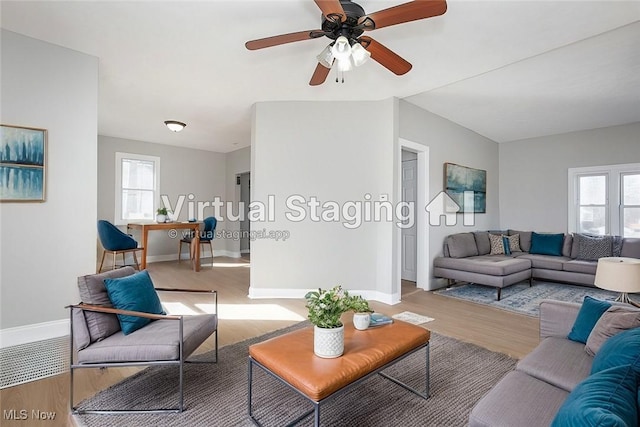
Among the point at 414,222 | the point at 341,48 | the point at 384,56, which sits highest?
the point at 384,56

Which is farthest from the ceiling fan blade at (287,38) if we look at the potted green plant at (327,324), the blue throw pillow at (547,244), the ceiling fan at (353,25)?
the blue throw pillow at (547,244)

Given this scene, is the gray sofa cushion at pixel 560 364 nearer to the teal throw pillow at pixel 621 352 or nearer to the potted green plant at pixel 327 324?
the teal throw pillow at pixel 621 352

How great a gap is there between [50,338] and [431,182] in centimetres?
487

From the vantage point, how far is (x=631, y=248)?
475 centimetres

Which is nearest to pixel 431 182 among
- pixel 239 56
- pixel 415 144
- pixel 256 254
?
pixel 415 144

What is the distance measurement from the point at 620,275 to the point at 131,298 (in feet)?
10.5

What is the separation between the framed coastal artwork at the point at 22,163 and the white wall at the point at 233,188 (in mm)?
4622

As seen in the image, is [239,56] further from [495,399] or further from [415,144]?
[495,399]

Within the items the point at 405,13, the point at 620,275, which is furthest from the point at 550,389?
the point at 405,13

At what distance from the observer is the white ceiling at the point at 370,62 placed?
2383 mm

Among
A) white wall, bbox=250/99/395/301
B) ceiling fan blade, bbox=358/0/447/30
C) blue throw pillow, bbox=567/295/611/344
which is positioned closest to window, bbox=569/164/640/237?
white wall, bbox=250/99/395/301

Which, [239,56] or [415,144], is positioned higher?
[239,56]

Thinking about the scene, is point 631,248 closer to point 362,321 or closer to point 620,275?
point 620,275

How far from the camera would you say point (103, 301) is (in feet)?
6.63
